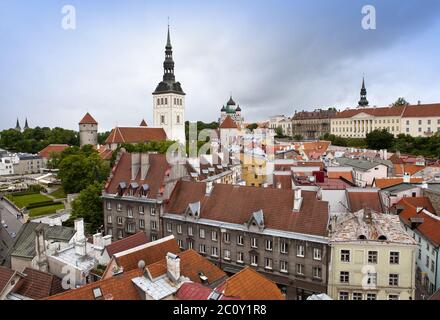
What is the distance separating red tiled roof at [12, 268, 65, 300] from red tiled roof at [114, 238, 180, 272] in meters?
3.46

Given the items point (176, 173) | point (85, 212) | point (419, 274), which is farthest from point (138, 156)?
point (419, 274)

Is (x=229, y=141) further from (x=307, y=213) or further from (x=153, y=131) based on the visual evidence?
(x=307, y=213)

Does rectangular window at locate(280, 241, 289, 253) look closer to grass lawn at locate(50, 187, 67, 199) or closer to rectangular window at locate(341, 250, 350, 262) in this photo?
rectangular window at locate(341, 250, 350, 262)

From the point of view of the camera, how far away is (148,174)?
115ft

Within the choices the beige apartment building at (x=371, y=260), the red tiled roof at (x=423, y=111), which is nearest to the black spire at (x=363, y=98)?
the red tiled roof at (x=423, y=111)

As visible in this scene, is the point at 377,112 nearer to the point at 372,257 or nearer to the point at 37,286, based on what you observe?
the point at 372,257

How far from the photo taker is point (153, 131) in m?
98.0

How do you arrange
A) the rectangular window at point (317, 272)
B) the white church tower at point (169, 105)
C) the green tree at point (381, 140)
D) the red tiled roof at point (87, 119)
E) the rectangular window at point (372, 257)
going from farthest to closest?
1. the red tiled roof at point (87, 119)
2. the white church tower at point (169, 105)
3. the green tree at point (381, 140)
4. the rectangular window at point (317, 272)
5. the rectangular window at point (372, 257)

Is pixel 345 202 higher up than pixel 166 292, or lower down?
higher up

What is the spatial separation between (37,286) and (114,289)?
19.5 feet

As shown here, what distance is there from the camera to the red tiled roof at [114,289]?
50.1 feet

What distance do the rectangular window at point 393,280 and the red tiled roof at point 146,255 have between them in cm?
1319

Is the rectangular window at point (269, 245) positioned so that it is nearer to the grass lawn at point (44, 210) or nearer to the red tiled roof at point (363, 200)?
the red tiled roof at point (363, 200)
